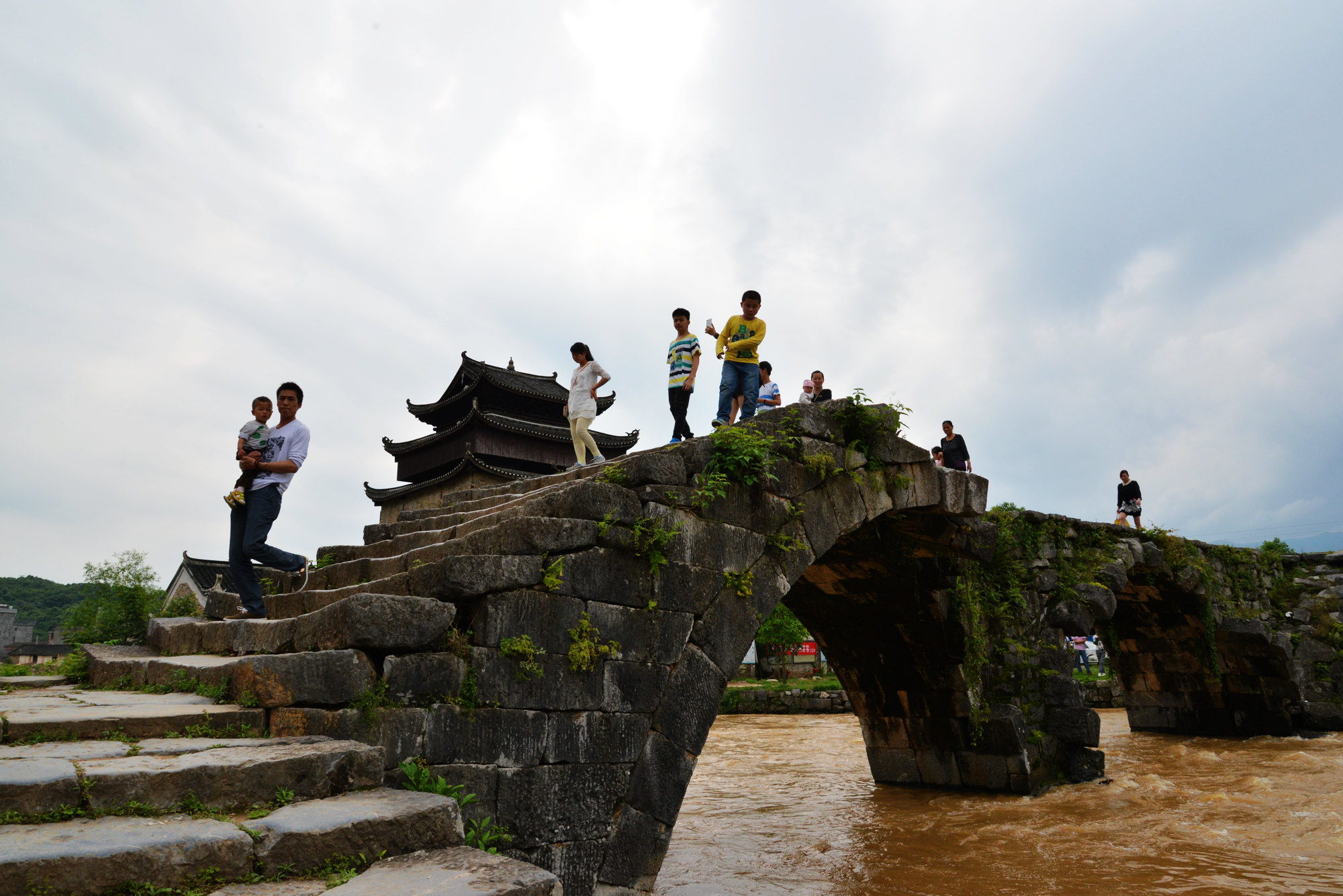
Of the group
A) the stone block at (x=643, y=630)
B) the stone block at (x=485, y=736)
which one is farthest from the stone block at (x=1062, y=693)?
the stone block at (x=485, y=736)

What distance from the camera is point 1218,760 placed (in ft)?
39.6

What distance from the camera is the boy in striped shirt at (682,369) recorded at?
7566mm

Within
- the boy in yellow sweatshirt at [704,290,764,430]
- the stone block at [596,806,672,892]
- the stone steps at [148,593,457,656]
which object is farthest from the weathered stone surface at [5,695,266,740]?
the boy in yellow sweatshirt at [704,290,764,430]

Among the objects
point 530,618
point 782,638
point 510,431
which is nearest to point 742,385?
point 530,618

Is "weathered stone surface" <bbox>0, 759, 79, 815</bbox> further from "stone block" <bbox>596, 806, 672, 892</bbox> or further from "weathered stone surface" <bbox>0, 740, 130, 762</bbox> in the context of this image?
"stone block" <bbox>596, 806, 672, 892</bbox>

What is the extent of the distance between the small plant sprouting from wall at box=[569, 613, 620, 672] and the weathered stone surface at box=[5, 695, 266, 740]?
1574 millimetres

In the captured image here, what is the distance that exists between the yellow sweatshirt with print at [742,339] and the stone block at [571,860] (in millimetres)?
4547

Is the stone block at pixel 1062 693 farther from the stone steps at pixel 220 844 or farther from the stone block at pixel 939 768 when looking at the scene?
the stone steps at pixel 220 844

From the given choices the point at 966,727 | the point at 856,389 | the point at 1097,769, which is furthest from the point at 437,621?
the point at 1097,769

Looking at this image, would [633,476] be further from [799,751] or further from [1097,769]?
[799,751]

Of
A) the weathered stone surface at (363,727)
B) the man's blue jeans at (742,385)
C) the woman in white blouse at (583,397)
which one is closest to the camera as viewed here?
the weathered stone surface at (363,727)

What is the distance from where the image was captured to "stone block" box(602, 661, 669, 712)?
4.59m

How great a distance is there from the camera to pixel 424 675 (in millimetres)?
3842

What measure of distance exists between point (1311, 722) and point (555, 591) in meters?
16.1
